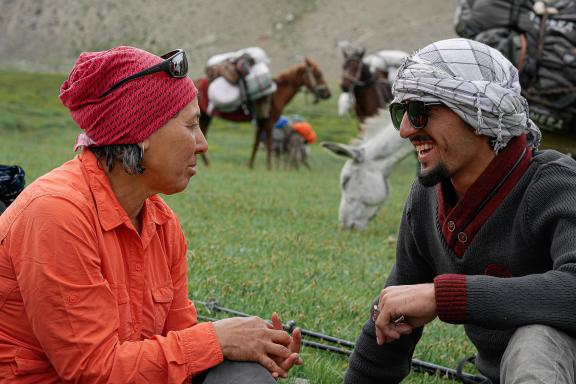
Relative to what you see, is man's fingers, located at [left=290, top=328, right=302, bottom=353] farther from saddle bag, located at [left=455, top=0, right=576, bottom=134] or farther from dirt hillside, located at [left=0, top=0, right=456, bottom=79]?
dirt hillside, located at [left=0, top=0, right=456, bottom=79]

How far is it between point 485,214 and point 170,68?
1.14 metres

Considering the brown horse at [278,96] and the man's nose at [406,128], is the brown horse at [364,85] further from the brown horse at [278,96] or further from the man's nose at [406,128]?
the man's nose at [406,128]

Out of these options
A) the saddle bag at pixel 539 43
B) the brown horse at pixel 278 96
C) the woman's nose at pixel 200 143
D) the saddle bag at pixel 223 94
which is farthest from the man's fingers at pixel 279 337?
the brown horse at pixel 278 96

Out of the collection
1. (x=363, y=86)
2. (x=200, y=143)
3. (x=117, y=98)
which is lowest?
(x=363, y=86)

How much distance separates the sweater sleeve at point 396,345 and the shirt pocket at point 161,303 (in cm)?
81

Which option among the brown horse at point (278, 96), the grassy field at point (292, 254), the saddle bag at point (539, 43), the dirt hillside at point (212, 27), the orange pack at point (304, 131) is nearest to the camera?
the grassy field at point (292, 254)

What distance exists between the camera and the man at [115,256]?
2295mm

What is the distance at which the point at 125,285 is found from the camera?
99.0 inches

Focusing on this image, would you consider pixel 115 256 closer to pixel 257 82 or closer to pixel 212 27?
pixel 257 82

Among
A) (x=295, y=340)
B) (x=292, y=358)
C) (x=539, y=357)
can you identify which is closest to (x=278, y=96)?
(x=295, y=340)

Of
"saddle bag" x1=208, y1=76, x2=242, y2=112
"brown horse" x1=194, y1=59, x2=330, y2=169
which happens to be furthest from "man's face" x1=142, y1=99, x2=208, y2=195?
"brown horse" x1=194, y1=59, x2=330, y2=169

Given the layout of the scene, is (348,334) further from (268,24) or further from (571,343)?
(268,24)

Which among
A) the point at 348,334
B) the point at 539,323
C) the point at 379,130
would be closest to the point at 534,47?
the point at 379,130

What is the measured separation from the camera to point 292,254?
656cm
